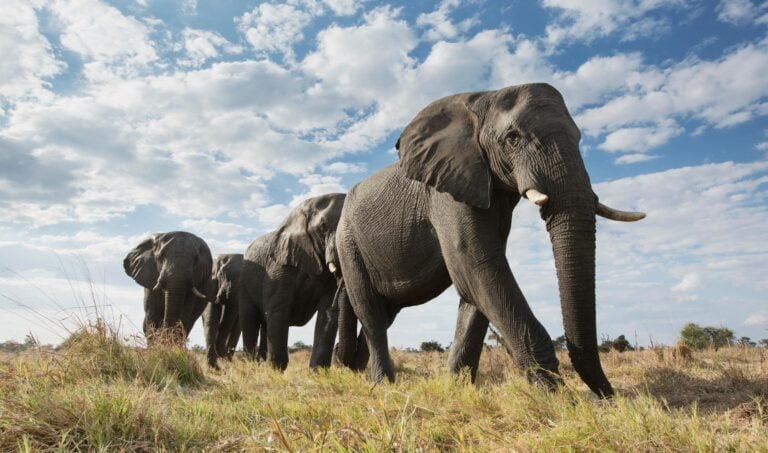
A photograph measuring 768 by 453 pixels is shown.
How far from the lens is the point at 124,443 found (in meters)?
3.40

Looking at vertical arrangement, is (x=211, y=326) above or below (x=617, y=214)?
below

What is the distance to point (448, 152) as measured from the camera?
600cm

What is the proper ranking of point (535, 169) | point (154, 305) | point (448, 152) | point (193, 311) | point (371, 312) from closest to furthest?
point (535, 169) → point (448, 152) → point (371, 312) → point (154, 305) → point (193, 311)

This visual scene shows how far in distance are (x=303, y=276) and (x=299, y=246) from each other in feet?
2.67

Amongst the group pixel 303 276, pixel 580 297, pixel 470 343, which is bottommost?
pixel 470 343

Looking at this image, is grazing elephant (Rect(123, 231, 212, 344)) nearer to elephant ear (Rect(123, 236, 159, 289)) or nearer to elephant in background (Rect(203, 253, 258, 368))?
elephant ear (Rect(123, 236, 159, 289))

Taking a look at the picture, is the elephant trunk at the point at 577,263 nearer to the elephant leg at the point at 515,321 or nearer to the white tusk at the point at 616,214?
the elephant leg at the point at 515,321

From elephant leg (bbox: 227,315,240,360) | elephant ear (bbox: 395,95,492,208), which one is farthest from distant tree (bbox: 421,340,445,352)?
elephant ear (bbox: 395,95,492,208)

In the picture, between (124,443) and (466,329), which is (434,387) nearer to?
(466,329)

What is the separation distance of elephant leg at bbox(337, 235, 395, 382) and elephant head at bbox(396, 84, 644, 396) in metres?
2.03

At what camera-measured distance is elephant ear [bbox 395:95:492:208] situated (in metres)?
5.68

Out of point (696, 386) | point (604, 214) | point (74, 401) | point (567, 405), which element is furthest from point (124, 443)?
point (696, 386)

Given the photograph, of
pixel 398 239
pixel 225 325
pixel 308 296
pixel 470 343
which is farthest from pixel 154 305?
pixel 470 343

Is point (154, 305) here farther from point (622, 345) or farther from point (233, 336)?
point (622, 345)
